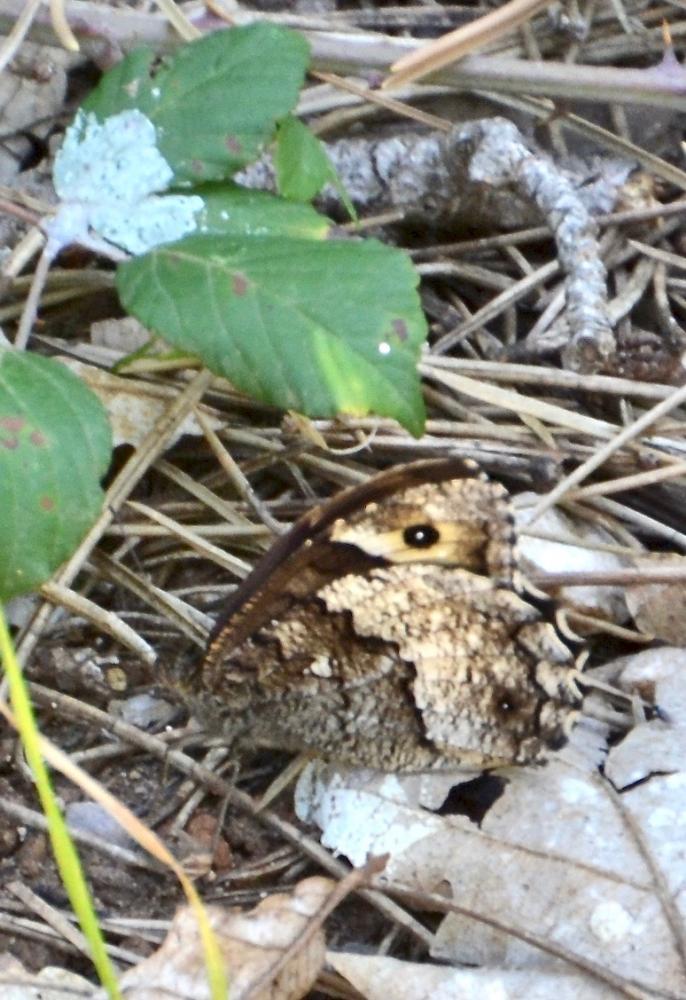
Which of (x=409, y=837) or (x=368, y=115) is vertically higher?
(x=368, y=115)

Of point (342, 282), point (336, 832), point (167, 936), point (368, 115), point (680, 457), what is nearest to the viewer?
point (167, 936)

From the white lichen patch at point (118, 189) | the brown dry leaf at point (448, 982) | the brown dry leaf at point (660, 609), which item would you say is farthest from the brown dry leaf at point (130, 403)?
the brown dry leaf at point (448, 982)

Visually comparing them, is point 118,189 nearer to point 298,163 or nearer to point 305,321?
point 298,163

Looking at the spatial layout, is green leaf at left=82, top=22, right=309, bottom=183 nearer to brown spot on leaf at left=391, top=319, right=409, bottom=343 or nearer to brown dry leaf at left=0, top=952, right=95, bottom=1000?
brown spot on leaf at left=391, top=319, right=409, bottom=343

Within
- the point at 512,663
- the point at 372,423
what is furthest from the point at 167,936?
the point at 372,423

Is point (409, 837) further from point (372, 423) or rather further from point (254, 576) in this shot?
point (372, 423)

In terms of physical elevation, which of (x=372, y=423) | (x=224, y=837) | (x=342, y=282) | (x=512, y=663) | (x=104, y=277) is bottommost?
(x=224, y=837)
